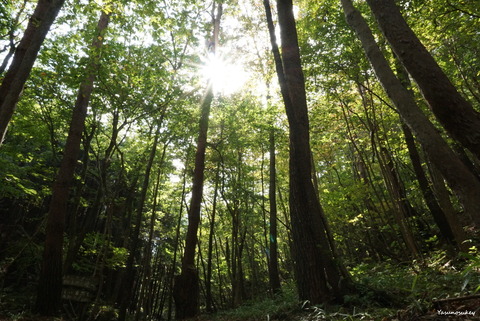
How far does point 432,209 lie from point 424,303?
6801 millimetres

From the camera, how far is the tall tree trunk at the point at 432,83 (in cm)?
322

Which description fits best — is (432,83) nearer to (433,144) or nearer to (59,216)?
(433,144)

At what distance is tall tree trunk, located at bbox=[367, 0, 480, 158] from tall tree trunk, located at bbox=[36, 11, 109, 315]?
5.94 m

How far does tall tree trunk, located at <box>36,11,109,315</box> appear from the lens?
711 centimetres

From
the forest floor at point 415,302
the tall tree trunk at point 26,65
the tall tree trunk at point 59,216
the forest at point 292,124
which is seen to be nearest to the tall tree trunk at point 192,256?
the forest at point 292,124

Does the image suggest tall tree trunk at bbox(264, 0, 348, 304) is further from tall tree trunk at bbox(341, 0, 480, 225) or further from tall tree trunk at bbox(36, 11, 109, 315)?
tall tree trunk at bbox(36, 11, 109, 315)

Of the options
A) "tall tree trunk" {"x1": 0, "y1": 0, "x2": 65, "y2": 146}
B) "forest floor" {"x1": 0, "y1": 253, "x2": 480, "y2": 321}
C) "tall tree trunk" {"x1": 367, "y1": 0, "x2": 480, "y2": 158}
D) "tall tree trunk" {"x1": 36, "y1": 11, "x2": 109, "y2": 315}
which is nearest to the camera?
"forest floor" {"x1": 0, "y1": 253, "x2": 480, "y2": 321}

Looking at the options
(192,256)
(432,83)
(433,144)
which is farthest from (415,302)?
(192,256)

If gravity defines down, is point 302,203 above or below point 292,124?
below

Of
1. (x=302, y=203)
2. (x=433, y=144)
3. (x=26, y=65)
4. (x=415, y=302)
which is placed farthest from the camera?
(x=302, y=203)

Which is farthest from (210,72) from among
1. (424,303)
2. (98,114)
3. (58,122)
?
(424,303)

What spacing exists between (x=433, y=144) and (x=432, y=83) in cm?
77

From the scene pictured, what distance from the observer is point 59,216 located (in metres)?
7.86

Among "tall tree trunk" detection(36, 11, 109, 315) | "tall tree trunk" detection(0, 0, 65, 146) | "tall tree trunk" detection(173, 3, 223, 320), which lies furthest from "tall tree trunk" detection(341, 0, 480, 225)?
"tall tree trunk" detection(173, 3, 223, 320)
